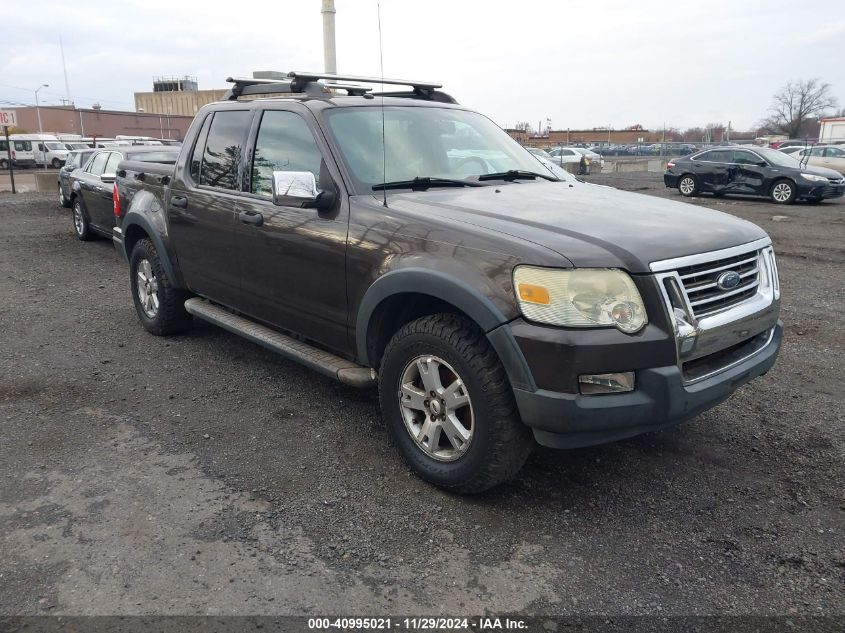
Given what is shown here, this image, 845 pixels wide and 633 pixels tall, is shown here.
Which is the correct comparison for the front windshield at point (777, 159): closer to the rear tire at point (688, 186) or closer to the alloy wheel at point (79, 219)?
the rear tire at point (688, 186)

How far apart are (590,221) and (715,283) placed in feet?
2.07

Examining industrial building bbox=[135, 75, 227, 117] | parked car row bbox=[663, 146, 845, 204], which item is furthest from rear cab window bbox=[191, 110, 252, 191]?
industrial building bbox=[135, 75, 227, 117]

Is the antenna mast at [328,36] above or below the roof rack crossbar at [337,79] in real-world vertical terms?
above

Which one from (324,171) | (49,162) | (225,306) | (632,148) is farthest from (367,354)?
(632,148)

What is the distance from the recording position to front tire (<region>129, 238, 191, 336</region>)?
18.7 feet

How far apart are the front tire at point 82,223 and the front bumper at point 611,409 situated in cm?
1071

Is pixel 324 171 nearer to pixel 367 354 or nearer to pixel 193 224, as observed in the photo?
pixel 367 354

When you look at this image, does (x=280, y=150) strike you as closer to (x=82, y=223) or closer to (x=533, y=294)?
(x=533, y=294)

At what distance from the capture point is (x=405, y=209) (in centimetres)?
348

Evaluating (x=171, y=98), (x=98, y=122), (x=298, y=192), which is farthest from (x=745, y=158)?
(x=171, y=98)

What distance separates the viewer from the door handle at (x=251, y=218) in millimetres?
4234

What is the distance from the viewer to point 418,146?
4.15 m

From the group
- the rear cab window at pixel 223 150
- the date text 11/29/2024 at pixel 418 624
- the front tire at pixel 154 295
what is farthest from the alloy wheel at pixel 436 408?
the front tire at pixel 154 295

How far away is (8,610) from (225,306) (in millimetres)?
2720
